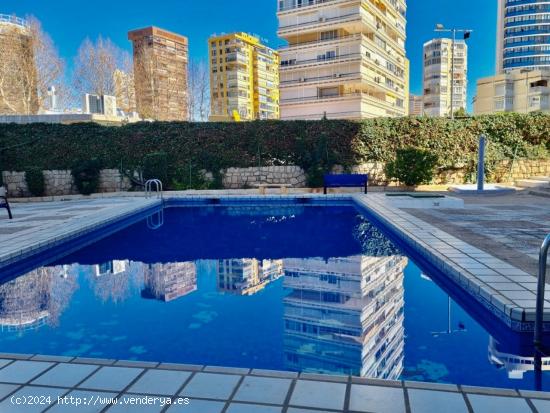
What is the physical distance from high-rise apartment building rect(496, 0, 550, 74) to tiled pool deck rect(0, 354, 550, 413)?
103933 mm

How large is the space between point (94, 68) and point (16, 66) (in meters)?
7.05

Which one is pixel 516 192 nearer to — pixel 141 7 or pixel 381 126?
pixel 381 126

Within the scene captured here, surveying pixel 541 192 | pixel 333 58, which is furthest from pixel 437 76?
pixel 541 192

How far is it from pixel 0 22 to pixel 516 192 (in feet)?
126

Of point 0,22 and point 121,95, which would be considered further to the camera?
point 121,95

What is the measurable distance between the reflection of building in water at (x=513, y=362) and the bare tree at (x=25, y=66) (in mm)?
37491

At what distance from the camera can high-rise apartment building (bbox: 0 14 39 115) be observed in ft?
108

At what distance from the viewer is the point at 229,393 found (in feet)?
8.66

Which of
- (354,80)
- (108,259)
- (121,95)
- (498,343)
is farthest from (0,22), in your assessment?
(498,343)

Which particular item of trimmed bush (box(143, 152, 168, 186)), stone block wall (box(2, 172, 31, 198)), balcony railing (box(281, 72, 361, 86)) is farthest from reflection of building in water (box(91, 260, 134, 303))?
balcony railing (box(281, 72, 361, 86))

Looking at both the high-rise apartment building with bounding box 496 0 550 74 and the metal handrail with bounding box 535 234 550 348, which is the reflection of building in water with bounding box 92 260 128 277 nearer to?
the metal handrail with bounding box 535 234 550 348

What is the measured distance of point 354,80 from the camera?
4431cm

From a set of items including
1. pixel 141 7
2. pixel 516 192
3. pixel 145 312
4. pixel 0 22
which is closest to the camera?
pixel 145 312

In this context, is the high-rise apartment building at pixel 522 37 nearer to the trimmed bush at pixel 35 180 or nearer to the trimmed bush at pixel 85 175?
the trimmed bush at pixel 85 175
